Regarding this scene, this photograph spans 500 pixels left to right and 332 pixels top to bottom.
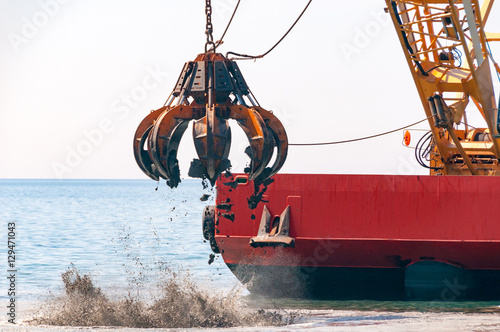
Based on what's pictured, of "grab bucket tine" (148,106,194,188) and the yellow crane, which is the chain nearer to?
"grab bucket tine" (148,106,194,188)

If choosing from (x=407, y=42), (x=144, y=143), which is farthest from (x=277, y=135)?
(x=407, y=42)

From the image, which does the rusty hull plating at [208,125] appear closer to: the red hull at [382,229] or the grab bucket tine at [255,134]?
the grab bucket tine at [255,134]

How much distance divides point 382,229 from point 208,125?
741cm

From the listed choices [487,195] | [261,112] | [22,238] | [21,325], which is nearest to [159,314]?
[21,325]

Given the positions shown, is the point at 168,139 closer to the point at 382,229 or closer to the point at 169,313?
the point at 169,313

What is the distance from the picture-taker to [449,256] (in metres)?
16.2

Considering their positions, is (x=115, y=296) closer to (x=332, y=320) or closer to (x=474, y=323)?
(x=332, y=320)

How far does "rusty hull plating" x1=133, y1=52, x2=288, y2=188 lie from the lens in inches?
391

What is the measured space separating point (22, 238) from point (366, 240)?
25785 millimetres

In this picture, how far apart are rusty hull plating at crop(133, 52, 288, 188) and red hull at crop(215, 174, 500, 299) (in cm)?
562

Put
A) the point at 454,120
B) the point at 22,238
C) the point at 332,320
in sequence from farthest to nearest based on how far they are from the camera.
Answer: the point at 22,238, the point at 454,120, the point at 332,320

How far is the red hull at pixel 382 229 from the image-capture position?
637 inches

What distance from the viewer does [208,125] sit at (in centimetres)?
984

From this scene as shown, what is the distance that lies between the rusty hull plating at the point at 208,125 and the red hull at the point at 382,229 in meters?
5.62
